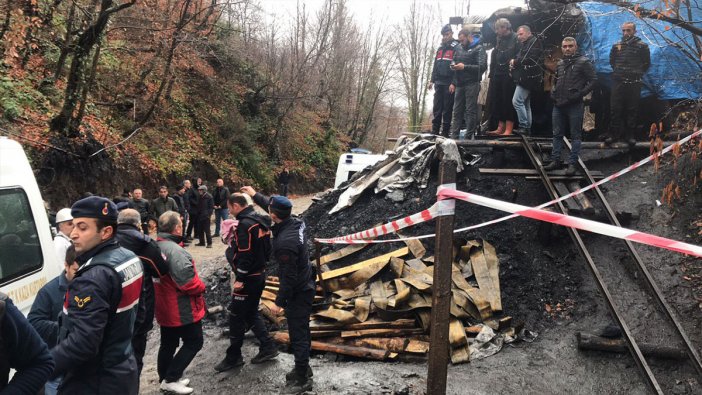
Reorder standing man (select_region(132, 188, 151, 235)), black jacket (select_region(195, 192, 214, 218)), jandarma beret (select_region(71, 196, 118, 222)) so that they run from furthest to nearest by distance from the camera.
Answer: black jacket (select_region(195, 192, 214, 218)) → standing man (select_region(132, 188, 151, 235)) → jandarma beret (select_region(71, 196, 118, 222))

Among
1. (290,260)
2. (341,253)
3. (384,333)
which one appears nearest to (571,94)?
(341,253)

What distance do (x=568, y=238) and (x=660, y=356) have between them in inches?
88.5

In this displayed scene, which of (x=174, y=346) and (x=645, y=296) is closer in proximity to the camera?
(x=174, y=346)

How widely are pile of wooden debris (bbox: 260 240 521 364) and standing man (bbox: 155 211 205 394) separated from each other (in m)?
1.37

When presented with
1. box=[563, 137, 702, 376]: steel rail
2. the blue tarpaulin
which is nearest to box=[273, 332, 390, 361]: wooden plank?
box=[563, 137, 702, 376]: steel rail

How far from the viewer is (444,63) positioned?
9.68 meters

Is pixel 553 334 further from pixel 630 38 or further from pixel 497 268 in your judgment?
pixel 630 38

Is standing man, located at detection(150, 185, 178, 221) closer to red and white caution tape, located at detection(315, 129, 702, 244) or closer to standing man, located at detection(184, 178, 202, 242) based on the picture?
standing man, located at detection(184, 178, 202, 242)

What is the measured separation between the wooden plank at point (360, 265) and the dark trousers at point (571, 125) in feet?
11.1

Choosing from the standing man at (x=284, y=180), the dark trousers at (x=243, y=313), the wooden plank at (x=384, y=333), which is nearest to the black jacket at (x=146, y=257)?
the dark trousers at (x=243, y=313)

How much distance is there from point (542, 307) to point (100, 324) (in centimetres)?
553

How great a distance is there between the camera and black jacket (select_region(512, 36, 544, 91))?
8.56 metres

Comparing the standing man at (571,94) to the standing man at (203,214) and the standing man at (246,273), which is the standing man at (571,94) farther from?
the standing man at (203,214)

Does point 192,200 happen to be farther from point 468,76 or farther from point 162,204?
point 468,76
